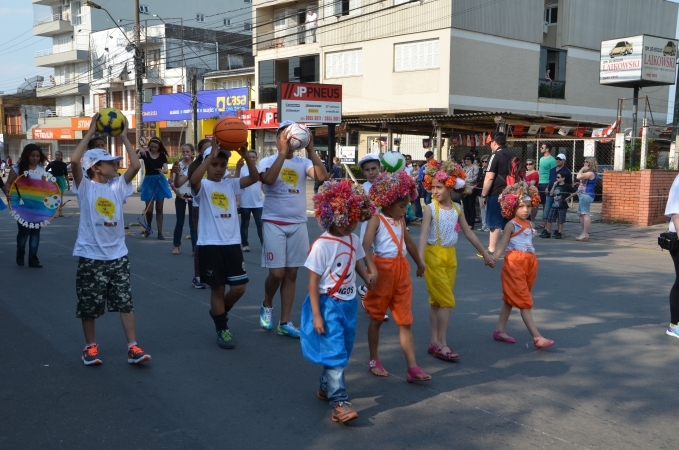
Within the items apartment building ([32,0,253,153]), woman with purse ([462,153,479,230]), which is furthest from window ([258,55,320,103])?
woman with purse ([462,153,479,230])

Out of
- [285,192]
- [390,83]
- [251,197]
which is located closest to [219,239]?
[285,192]

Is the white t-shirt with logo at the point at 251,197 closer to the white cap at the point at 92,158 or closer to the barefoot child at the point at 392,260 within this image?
the white cap at the point at 92,158

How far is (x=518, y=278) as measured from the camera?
6.22m

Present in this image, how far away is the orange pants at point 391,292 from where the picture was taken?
5102mm

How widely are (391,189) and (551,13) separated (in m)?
34.4

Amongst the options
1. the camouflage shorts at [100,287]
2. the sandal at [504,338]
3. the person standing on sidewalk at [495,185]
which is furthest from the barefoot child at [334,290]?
the person standing on sidewalk at [495,185]

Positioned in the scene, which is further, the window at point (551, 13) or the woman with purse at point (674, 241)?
the window at point (551, 13)

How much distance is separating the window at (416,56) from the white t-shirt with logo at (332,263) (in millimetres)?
27446

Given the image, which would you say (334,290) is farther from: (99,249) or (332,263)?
(99,249)

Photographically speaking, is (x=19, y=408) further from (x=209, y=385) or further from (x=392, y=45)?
(x=392, y=45)

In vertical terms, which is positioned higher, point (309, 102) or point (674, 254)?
point (309, 102)

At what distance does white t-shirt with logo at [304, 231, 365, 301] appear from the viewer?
178 inches

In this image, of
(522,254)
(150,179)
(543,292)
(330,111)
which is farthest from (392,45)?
(522,254)

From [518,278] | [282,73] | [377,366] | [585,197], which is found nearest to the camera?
[377,366]
